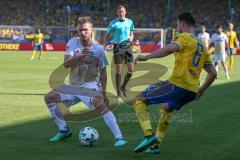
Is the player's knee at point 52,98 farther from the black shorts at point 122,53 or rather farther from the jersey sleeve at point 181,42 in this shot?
the black shorts at point 122,53

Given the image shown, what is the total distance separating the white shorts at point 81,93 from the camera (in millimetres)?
9617

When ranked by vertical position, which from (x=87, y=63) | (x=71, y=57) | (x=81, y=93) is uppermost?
(x=71, y=57)

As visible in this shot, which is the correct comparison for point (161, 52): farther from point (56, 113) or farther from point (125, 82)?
point (125, 82)

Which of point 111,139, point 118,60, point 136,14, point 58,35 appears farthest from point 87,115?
point 136,14

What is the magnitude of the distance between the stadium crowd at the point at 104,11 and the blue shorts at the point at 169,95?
50.2m

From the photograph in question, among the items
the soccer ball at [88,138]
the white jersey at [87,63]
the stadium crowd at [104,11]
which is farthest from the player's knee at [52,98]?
the stadium crowd at [104,11]

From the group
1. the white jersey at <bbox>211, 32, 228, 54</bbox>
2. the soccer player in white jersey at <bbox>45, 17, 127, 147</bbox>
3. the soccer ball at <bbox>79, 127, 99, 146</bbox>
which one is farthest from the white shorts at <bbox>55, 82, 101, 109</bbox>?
the white jersey at <bbox>211, 32, 228, 54</bbox>

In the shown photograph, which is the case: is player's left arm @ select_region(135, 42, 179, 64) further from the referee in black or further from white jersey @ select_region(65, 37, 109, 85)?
the referee in black

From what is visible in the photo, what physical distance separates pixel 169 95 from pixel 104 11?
57.0 meters

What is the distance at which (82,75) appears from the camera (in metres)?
9.87

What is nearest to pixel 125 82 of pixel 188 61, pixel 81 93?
pixel 81 93

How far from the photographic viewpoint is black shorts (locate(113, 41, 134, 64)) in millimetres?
17109

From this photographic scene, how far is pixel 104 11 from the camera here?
65.2 metres

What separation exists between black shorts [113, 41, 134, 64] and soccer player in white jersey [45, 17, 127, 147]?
711 centimetres
